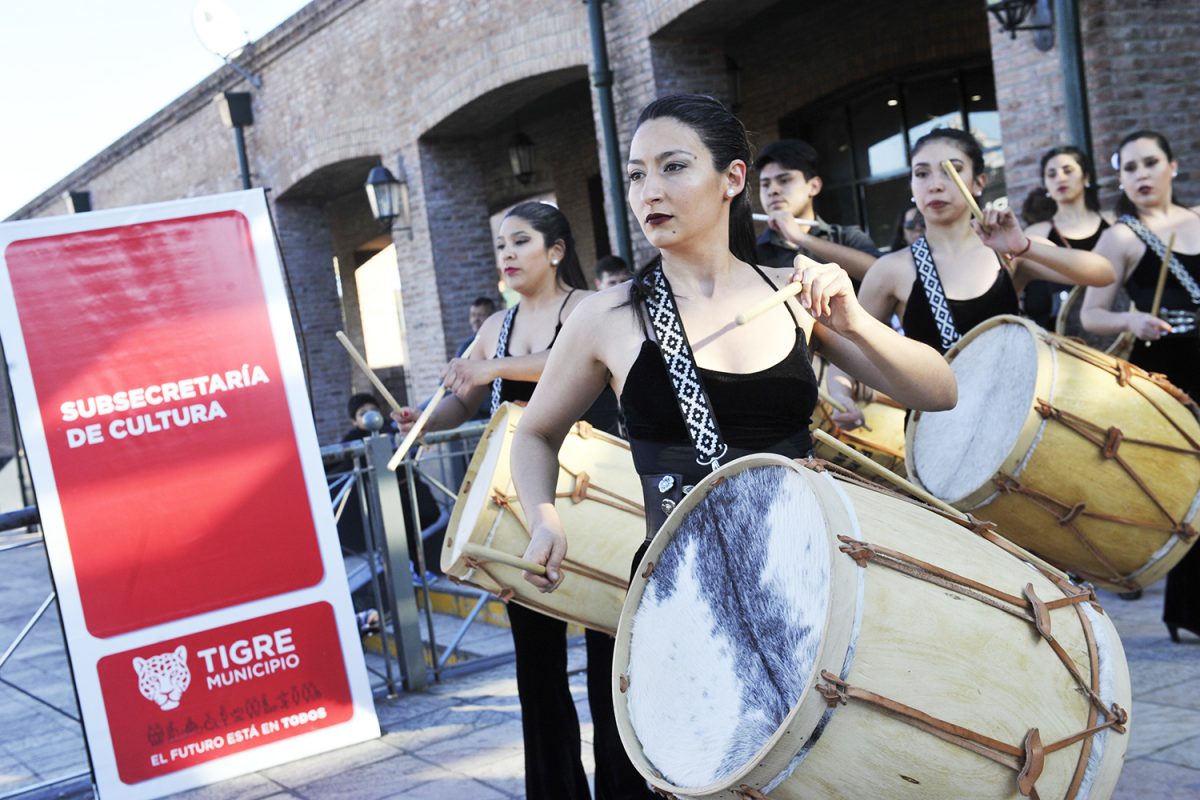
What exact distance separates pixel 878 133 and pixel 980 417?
8108mm

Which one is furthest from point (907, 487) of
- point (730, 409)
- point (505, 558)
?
point (505, 558)

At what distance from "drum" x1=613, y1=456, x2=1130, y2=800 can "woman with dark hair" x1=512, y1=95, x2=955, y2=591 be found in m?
0.24

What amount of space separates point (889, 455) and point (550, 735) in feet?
5.35

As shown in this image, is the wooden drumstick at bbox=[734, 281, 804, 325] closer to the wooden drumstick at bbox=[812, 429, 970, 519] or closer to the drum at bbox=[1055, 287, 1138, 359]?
the wooden drumstick at bbox=[812, 429, 970, 519]

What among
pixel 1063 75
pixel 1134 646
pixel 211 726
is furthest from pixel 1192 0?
pixel 211 726

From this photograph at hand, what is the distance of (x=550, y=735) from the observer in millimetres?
3389

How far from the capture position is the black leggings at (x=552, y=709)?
3320 mm

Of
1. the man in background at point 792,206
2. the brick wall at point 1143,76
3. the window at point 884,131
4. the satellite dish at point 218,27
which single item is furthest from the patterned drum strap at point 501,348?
the satellite dish at point 218,27

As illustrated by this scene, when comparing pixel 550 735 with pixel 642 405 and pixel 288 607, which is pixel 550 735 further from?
pixel 288 607

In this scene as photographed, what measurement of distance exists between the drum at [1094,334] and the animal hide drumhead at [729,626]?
2.27 metres

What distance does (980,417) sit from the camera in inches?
138

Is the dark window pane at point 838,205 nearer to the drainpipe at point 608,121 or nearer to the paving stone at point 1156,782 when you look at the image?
the drainpipe at point 608,121

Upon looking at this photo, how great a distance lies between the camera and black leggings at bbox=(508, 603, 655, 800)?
3320 mm

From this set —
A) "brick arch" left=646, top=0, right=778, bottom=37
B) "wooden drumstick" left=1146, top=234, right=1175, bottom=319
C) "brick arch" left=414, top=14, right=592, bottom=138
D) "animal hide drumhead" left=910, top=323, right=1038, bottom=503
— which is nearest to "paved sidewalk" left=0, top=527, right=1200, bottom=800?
"animal hide drumhead" left=910, top=323, right=1038, bottom=503
